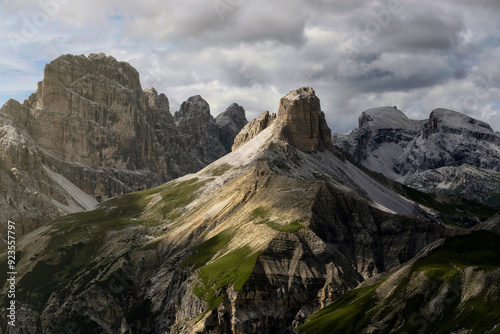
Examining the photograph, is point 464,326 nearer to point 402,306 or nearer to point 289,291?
point 402,306

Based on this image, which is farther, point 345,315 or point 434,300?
point 345,315

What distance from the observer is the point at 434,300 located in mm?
147875

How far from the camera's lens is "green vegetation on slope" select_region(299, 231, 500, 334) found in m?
139

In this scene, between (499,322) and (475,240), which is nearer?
(499,322)

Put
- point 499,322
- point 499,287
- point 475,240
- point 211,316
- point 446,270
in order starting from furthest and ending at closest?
point 211,316 < point 475,240 < point 446,270 < point 499,287 < point 499,322

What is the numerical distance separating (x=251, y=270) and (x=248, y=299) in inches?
362

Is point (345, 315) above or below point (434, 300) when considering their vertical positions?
below

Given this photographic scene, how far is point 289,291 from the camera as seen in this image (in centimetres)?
19688

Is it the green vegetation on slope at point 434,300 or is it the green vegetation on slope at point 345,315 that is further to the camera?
the green vegetation on slope at point 345,315

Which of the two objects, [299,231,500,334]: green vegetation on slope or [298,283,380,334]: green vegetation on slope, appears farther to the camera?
[298,283,380,334]: green vegetation on slope

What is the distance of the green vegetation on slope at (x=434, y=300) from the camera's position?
139 m

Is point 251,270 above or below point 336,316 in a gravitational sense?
above

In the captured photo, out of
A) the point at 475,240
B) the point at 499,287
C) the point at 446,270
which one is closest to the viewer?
the point at 499,287

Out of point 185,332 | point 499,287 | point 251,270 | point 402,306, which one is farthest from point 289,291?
point 499,287
